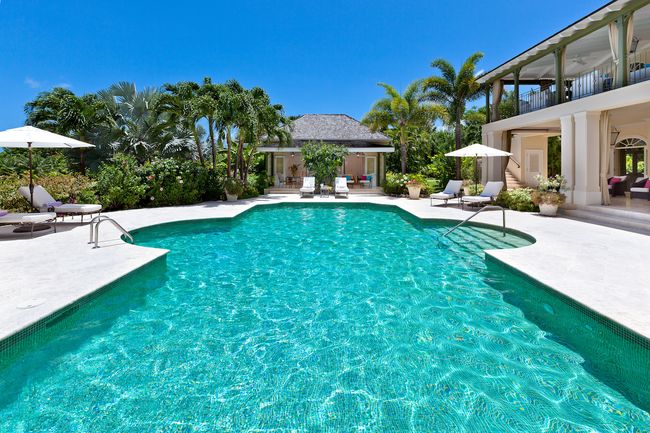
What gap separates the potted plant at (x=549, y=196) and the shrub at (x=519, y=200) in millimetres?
466

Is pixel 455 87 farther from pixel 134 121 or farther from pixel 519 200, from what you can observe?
pixel 134 121

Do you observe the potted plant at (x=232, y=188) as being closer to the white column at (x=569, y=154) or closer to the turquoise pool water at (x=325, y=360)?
the turquoise pool water at (x=325, y=360)

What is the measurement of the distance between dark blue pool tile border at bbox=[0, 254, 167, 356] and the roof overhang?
16139 millimetres

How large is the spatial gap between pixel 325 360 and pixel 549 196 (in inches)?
502

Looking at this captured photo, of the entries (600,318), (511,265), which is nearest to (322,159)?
(511,265)

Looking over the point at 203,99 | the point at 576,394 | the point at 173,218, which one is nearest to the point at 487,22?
the point at 203,99

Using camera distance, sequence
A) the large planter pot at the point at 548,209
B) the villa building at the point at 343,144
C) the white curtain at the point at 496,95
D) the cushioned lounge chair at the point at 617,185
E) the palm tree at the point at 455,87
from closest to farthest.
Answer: the large planter pot at the point at 548,209 < the cushioned lounge chair at the point at 617,185 < the white curtain at the point at 496,95 < the palm tree at the point at 455,87 < the villa building at the point at 343,144

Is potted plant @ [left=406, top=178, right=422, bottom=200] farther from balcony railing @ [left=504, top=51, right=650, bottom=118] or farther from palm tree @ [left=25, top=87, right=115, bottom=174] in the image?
palm tree @ [left=25, top=87, right=115, bottom=174]

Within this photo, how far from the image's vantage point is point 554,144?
26.1 metres

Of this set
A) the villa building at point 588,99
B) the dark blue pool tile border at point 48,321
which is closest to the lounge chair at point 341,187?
the villa building at point 588,99

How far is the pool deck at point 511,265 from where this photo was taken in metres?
4.33

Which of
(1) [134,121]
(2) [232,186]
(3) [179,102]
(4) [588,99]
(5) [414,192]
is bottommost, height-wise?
(5) [414,192]

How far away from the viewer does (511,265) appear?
6.29m

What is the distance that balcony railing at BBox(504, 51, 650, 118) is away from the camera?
Answer: 12456 millimetres
